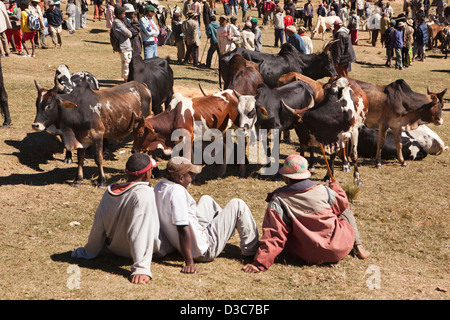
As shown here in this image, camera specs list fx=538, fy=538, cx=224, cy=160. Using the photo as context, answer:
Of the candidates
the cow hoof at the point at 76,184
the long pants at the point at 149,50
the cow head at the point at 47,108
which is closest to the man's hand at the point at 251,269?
the cow hoof at the point at 76,184

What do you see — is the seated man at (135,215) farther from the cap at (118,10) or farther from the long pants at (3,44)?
the long pants at (3,44)

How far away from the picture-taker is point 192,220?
6.11 m

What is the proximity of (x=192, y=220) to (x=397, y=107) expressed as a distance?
6.56 meters

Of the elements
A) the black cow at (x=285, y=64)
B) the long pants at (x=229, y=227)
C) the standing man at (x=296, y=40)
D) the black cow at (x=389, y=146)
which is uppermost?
the standing man at (x=296, y=40)

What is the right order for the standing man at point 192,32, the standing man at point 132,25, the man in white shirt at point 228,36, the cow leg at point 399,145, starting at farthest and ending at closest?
the standing man at point 192,32 < the man in white shirt at point 228,36 < the standing man at point 132,25 < the cow leg at point 399,145

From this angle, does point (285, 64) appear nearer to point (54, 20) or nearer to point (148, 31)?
point (148, 31)

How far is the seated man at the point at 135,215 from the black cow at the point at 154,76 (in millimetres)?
6486

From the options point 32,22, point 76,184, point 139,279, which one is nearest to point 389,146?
point 76,184

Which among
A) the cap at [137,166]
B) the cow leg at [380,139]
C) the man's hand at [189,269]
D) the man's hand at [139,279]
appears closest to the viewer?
the man's hand at [139,279]

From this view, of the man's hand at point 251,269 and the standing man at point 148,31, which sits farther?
the standing man at point 148,31

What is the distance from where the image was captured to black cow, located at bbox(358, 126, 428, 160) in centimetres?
1183

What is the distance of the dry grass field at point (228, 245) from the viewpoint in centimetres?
584

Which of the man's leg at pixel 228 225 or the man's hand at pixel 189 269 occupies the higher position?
the man's leg at pixel 228 225

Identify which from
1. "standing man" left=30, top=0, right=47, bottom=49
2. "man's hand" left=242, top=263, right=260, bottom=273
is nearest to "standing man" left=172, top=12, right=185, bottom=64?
"standing man" left=30, top=0, right=47, bottom=49
